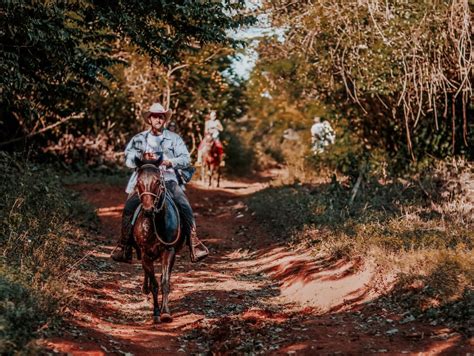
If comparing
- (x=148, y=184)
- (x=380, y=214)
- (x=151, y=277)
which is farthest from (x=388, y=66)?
(x=148, y=184)

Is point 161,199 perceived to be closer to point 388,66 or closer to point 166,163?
point 166,163

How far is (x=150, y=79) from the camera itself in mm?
27500

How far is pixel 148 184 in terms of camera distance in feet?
27.6

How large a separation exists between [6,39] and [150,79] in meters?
16.6

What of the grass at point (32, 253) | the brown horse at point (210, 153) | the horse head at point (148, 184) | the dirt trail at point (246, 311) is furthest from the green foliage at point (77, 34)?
the brown horse at point (210, 153)

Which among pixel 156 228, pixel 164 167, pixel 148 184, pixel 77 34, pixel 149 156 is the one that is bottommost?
pixel 156 228

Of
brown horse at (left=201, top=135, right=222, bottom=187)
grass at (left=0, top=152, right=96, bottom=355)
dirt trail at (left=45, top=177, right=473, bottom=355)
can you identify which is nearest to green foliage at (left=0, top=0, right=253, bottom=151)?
grass at (left=0, top=152, right=96, bottom=355)

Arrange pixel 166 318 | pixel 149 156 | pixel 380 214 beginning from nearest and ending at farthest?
pixel 166 318 < pixel 149 156 < pixel 380 214

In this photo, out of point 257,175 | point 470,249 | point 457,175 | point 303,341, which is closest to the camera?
point 303,341

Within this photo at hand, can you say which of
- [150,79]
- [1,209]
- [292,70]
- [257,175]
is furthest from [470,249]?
[257,175]

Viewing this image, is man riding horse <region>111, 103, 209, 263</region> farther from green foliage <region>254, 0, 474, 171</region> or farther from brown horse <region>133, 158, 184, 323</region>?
green foliage <region>254, 0, 474, 171</region>

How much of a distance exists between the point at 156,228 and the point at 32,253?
201cm

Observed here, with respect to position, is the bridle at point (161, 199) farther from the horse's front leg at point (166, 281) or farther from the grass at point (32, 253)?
the grass at point (32, 253)

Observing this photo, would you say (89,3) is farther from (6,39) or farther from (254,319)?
(254,319)
